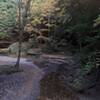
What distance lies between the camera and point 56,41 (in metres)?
20.2

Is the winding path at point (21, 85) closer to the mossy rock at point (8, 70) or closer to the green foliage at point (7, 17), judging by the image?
the mossy rock at point (8, 70)

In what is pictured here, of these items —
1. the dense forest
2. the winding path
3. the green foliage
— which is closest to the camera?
the winding path

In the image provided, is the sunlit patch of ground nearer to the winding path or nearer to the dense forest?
the dense forest

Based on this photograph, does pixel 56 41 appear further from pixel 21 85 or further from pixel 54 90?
pixel 54 90

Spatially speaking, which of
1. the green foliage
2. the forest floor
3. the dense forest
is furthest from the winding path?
the green foliage

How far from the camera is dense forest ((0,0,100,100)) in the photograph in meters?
10.4

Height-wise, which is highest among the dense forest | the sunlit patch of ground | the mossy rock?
the dense forest

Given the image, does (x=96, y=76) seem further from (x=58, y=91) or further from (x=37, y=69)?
(x=37, y=69)

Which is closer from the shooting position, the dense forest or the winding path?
→ the winding path

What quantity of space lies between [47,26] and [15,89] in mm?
12873

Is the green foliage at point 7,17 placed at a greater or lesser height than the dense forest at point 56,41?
greater

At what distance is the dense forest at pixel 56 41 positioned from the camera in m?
10.4

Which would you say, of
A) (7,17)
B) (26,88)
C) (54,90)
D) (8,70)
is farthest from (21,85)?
(7,17)

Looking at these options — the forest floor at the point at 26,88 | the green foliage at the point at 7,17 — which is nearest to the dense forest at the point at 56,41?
the green foliage at the point at 7,17
